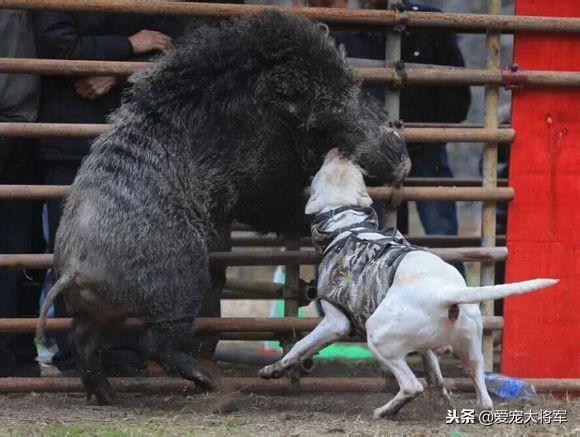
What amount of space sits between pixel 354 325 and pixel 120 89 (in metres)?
1.96

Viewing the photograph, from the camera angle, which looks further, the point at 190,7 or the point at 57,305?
the point at 57,305

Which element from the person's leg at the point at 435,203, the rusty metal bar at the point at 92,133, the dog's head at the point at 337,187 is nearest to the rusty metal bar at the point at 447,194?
the rusty metal bar at the point at 92,133

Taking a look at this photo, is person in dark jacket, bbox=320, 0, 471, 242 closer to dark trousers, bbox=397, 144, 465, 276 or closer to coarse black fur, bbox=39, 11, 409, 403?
dark trousers, bbox=397, 144, 465, 276

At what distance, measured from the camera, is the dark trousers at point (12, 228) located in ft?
20.7

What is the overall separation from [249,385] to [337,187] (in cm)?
115

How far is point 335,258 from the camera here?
211 inches

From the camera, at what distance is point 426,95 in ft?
24.6

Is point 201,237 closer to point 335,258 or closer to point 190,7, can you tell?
point 335,258

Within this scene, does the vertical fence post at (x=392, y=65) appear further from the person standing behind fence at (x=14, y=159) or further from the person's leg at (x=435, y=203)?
the person standing behind fence at (x=14, y=159)

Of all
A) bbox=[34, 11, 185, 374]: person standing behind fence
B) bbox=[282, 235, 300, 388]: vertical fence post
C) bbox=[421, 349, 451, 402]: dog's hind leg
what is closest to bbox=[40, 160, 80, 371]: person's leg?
bbox=[34, 11, 185, 374]: person standing behind fence

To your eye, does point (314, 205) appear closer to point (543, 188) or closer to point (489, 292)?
point (489, 292)

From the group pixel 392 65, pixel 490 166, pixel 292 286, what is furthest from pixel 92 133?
pixel 490 166

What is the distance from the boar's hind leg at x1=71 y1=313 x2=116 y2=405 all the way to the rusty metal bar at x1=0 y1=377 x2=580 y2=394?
0.83 feet

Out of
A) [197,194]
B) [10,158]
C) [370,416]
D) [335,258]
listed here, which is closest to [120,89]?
[10,158]
